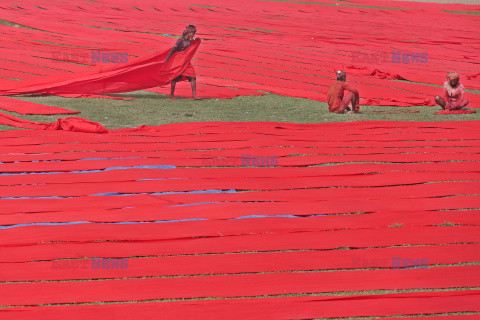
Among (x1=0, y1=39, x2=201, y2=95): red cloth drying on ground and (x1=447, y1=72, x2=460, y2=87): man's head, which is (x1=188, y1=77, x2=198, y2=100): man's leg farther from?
(x1=447, y1=72, x2=460, y2=87): man's head

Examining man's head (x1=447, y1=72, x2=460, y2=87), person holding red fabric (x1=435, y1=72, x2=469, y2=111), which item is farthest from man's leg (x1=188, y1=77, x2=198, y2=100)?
man's head (x1=447, y1=72, x2=460, y2=87)

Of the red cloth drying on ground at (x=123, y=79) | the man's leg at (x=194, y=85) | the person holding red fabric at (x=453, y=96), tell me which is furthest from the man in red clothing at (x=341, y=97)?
the red cloth drying on ground at (x=123, y=79)

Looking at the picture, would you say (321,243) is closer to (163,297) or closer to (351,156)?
(163,297)

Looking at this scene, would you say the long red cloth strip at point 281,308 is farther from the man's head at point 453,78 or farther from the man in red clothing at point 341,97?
the man's head at point 453,78

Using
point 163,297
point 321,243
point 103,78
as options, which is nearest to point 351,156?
point 321,243

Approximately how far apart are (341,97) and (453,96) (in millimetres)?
1512

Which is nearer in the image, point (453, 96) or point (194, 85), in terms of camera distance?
point (453, 96)

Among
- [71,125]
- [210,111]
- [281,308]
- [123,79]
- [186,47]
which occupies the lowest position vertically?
[281,308]

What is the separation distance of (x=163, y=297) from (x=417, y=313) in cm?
149

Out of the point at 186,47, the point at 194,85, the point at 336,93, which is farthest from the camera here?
the point at 194,85

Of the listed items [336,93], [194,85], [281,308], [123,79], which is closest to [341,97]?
[336,93]

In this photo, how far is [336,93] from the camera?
10.8 metres

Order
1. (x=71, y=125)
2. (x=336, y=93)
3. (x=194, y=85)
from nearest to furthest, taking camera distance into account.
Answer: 1. (x=71, y=125)
2. (x=336, y=93)
3. (x=194, y=85)

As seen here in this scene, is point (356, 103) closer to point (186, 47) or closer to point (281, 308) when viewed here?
point (186, 47)
